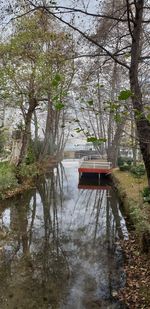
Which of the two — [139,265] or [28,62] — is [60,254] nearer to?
[139,265]

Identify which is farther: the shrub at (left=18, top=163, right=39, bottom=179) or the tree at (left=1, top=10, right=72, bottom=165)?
the shrub at (left=18, top=163, right=39, bottom=179)

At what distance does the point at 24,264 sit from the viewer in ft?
22.2

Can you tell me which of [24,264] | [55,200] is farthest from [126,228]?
[55,200]

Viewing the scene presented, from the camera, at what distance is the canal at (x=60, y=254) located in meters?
5.40

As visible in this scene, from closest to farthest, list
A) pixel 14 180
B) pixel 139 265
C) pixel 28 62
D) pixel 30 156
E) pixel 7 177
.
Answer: pixel 139 265 → pixel 7 177 → pixel 14 180 → pixel 28 62 → pixel 30 156

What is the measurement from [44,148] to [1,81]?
977 centimetres

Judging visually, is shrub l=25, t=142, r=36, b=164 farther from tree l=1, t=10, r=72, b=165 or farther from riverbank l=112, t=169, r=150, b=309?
riverbank l=112, t=169, r=150, b=309

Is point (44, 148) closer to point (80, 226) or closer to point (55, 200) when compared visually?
point (55, 200)

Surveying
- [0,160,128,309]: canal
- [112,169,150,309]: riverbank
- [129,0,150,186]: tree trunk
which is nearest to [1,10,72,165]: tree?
[0,160,128,309]: canal

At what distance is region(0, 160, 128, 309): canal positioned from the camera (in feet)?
17.7

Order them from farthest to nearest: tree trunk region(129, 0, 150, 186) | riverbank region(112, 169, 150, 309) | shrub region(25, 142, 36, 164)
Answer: shrub region(25, 142, 36, 164), tree trunk region(129, 0, 150, 186), riverbank region(112, 169, 150, 309)

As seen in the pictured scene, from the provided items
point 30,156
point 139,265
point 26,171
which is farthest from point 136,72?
point 30,156

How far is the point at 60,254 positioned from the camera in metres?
7.48

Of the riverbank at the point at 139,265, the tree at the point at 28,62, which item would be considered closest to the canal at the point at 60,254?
the riverbank at the point at 139,265
